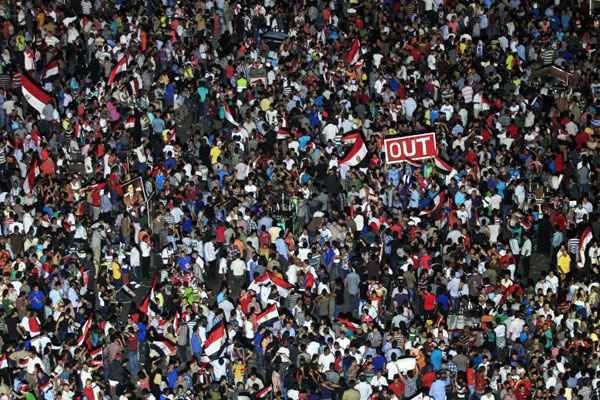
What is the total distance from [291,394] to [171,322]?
303cm

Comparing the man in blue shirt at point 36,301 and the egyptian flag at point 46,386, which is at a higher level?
the man in blue shirt at point 36,301

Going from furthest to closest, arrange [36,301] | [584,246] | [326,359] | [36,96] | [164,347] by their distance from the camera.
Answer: [36,96], [584,246], [36,301], [164,347], [326,359]

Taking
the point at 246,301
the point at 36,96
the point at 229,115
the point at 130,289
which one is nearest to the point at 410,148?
the point at 229,115

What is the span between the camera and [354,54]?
147 ft

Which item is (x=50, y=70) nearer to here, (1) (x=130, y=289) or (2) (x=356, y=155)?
(2) (x=356, y=155)

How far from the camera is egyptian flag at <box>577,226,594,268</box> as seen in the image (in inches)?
1490

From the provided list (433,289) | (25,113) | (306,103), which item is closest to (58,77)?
(25,113)

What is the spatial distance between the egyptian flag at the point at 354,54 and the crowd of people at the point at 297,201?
0.07 meters

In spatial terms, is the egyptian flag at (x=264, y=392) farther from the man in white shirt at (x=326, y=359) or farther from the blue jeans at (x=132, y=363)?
the blue jeans at (x=132, y=363)

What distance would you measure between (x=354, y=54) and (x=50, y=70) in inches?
276

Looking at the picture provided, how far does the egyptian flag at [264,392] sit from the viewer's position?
33781mm

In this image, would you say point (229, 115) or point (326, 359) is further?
point (229, 115)

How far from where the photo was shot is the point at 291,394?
34.0m

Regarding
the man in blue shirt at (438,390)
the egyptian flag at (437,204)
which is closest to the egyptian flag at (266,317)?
the man in blue shirt at (438,390)
